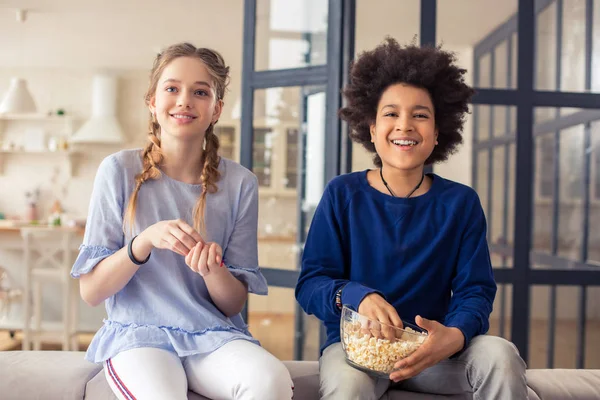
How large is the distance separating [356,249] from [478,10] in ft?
4.33

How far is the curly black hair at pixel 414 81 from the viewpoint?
60.6 inches

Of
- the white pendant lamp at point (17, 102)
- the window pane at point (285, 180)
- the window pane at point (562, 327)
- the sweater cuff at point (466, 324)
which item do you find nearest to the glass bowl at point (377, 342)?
the sweater cuff at point (466, 324)

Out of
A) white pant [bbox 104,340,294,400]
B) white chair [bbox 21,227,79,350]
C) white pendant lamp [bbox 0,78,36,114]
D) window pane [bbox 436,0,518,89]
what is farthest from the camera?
white pendant lamp [bbox 0,78,36,114]

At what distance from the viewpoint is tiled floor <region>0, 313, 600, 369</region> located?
2.43 meters

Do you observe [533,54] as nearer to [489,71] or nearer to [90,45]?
[489,71]

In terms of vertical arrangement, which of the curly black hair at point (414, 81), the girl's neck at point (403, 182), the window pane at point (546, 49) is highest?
the window pane at point (546, 49)

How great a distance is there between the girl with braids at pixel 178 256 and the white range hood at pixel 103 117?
5905 mm

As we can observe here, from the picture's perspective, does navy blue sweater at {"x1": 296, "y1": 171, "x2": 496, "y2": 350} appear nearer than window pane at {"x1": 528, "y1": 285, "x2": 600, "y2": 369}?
Yes

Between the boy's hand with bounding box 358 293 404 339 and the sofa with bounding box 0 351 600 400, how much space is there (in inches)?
7.7

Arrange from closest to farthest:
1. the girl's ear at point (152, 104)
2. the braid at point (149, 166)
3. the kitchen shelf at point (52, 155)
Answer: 1. the braid at point (149, 166)
2. the girl's ear at point (152, 104)
3. the kitchen shelf at point (52, 155)

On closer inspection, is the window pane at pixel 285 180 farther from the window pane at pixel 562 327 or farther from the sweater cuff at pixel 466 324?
the sweater cuff at pixel 466 324

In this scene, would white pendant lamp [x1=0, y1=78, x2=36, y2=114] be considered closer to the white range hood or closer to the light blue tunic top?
the white range hood

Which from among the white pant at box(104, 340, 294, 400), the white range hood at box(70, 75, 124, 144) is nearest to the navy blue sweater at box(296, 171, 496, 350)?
the white pant at box(104, 340, 294, 400)

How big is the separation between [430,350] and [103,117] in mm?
6725
